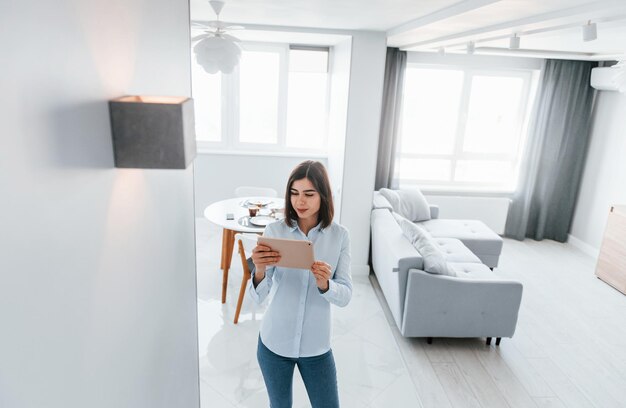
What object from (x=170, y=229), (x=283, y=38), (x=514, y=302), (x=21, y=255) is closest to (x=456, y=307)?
(x=514, y=302)

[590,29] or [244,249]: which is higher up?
[590,29]

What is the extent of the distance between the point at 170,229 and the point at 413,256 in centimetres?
239

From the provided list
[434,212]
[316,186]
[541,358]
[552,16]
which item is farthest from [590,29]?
[434,212]

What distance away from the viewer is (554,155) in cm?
579

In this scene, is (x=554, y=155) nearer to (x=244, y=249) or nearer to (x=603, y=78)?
(x=603, y=78)

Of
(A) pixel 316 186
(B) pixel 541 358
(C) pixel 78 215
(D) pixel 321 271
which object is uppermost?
(C) pixel 78 215

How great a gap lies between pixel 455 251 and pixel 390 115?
6.49 ft

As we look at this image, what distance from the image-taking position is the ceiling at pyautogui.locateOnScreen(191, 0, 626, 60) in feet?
7.34

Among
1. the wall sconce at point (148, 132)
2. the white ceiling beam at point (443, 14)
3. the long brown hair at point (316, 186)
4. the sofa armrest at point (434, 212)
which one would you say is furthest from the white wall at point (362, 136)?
the wall sconce at point (148, 132)

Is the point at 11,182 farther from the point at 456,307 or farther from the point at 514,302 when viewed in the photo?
the point at 514,302

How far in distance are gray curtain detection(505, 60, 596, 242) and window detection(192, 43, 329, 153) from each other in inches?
Result: 110

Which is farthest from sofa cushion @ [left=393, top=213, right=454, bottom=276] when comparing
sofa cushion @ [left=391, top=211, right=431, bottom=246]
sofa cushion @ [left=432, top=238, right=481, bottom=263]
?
sofa cushion @ [left=432, top=238, right=481, bottom=263]

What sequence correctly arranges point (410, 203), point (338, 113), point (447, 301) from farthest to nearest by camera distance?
point (410, 203)
point (338, 113)
point (447, 301)

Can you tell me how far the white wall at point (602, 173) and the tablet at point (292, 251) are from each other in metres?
5.07
